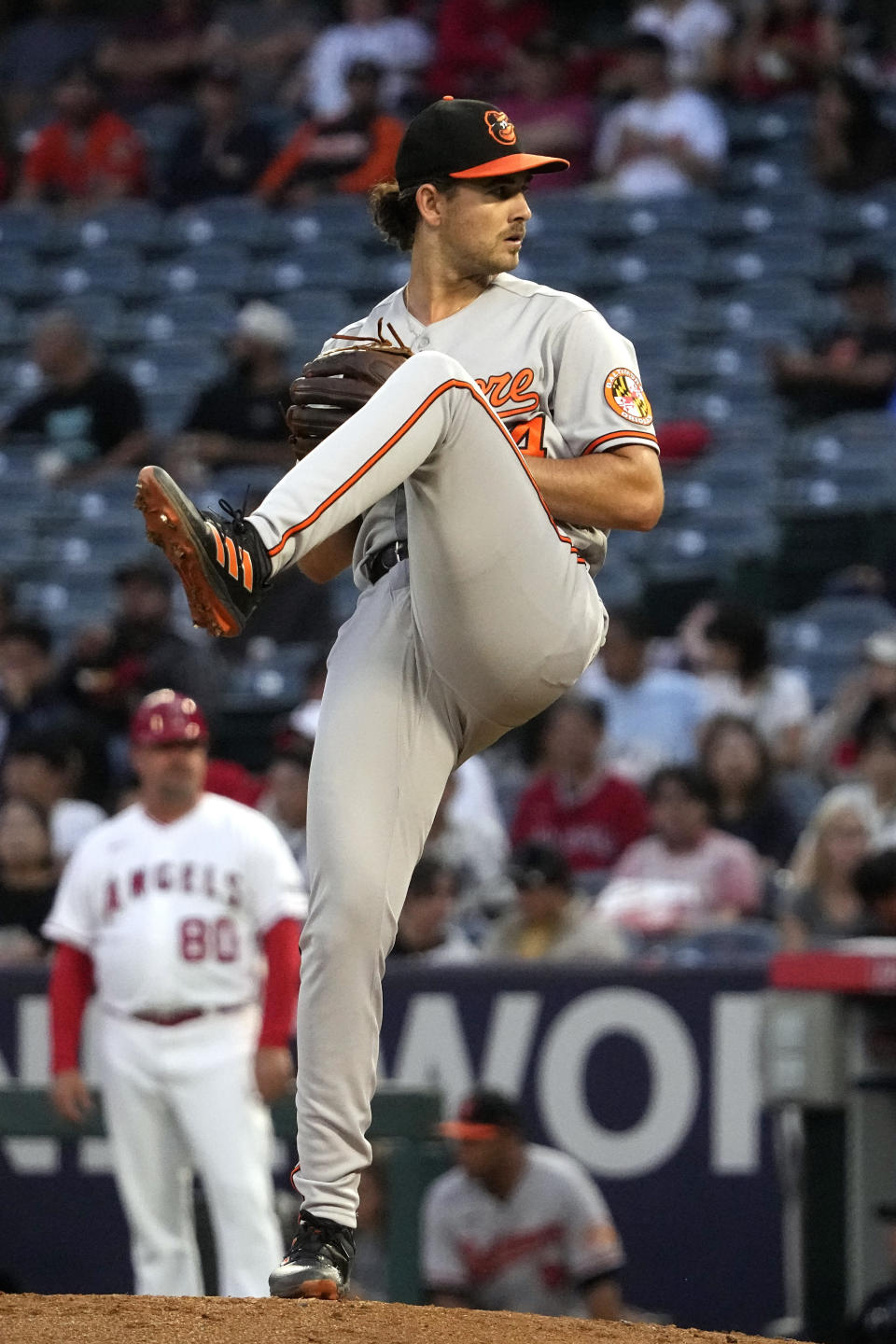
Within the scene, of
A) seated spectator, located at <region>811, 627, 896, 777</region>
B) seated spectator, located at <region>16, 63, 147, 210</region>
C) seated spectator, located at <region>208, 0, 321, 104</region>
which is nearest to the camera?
seated spectator, located at <region>811, 627, 896, 777</region>

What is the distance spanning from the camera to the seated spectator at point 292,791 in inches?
291

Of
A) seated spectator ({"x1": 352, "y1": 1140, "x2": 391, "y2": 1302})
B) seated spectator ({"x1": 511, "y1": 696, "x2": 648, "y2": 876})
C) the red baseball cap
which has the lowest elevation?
seated spectator ({"x1": 352, "y1": 1140, "x2": 391, "y2": 1302})

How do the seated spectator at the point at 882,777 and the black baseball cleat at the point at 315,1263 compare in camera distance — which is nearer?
the black baseball cleat at the point at 315,1263

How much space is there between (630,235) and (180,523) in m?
8.50

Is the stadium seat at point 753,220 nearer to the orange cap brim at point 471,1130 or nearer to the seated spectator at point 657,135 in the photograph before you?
the seated spectator at point 657,135

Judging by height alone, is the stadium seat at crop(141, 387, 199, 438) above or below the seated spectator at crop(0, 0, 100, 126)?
below

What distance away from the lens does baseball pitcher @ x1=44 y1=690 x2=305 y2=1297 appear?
5867 millimetres

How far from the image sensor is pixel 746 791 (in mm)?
7297

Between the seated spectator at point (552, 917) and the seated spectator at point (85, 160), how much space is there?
23.6 ft

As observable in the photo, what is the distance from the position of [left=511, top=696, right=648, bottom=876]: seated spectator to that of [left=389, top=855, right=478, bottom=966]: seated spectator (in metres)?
0.61

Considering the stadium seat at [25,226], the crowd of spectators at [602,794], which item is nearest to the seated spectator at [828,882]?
the crowd of spectators at [602,794]

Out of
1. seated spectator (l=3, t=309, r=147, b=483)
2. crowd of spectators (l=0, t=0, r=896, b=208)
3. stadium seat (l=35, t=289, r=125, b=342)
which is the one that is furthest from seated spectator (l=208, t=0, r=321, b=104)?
seated spectator (l=3, t=309, r=147, b=483)

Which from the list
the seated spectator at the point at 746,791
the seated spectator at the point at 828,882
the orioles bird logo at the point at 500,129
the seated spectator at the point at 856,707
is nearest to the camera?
the orioles bird logo at the point at 500,129

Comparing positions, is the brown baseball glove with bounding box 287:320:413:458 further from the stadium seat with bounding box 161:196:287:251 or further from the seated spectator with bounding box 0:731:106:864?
the stadium seat with bounding box 161:196:287:251
